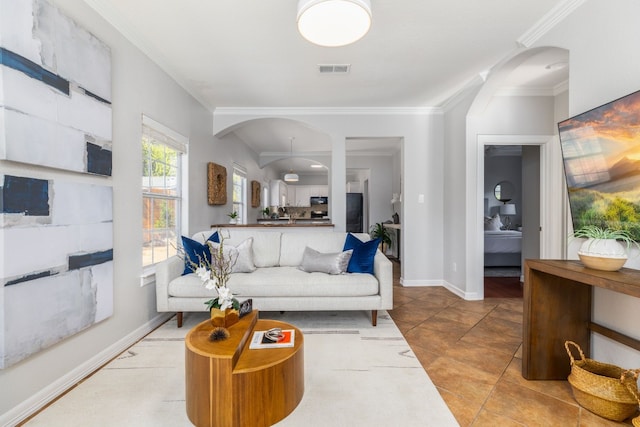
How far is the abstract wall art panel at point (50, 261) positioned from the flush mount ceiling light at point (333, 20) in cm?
181

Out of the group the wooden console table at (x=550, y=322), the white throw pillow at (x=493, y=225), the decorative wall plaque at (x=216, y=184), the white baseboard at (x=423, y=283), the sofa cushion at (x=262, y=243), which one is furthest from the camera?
the white throw pillow at (x=493, y=225)

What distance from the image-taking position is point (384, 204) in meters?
7.54

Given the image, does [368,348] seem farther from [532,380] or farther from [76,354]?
[76,354]

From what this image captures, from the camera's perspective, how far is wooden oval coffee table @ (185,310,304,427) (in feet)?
4.38

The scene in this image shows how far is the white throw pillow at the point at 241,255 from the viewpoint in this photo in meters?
2.96

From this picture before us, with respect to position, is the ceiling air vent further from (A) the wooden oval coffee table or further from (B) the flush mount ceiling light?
(A) the wooden oval coffee table

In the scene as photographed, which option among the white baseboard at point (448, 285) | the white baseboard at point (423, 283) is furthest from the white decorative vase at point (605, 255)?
the white baseboard at point (423, 283)

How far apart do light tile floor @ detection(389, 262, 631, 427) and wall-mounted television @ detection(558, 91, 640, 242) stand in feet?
3.48

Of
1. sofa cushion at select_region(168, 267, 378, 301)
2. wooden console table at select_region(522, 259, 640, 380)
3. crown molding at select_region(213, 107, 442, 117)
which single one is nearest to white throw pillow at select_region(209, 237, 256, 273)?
sofa cushion at select_region(168, 267, 378, 301)

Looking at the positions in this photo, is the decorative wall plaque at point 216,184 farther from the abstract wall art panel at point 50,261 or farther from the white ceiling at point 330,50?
the abstract wall art panel at point 50,261

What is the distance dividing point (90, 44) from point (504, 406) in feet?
11.4

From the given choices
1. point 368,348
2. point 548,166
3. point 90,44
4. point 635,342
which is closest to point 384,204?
point 548,166

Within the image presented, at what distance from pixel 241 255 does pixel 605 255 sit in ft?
8.99

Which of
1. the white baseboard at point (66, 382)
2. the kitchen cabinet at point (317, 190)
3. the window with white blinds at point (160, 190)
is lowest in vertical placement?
the white baseboard at point (66, 382)
